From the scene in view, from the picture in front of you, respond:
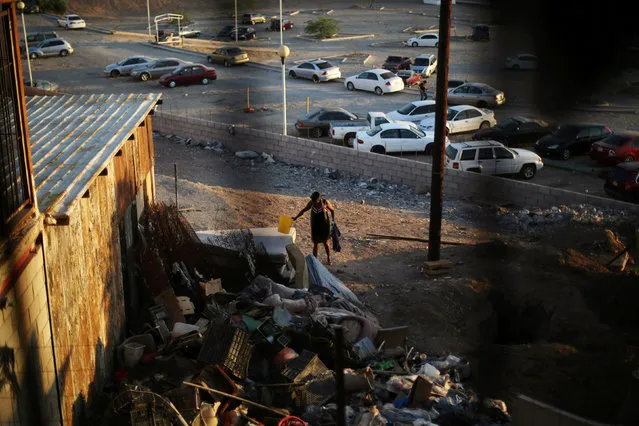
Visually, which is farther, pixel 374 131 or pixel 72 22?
pixel 72 22

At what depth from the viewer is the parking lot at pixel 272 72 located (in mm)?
13898

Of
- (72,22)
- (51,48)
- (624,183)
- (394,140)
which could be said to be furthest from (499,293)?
(72,22)

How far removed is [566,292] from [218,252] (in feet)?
8.93

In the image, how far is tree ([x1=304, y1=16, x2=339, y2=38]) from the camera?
22383mm

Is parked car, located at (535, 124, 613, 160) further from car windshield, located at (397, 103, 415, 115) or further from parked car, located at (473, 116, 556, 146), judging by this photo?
car windshield, located at (397, 103, 415, 115)

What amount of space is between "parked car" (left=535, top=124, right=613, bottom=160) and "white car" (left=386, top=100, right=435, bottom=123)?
2463 mm

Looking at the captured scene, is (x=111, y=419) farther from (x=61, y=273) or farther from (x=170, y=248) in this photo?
(x=170, y=248)

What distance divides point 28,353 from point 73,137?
253 cm

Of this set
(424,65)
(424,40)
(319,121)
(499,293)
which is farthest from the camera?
(424,40)

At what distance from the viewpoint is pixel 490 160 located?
10484 millimetres

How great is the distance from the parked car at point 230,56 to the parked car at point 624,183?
36.7 ft

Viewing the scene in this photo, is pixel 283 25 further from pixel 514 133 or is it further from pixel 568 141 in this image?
pixel 568 141

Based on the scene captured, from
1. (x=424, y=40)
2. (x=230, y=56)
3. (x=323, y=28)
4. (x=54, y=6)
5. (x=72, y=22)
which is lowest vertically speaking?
(x=230, y=56)

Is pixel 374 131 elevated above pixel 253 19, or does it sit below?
below
